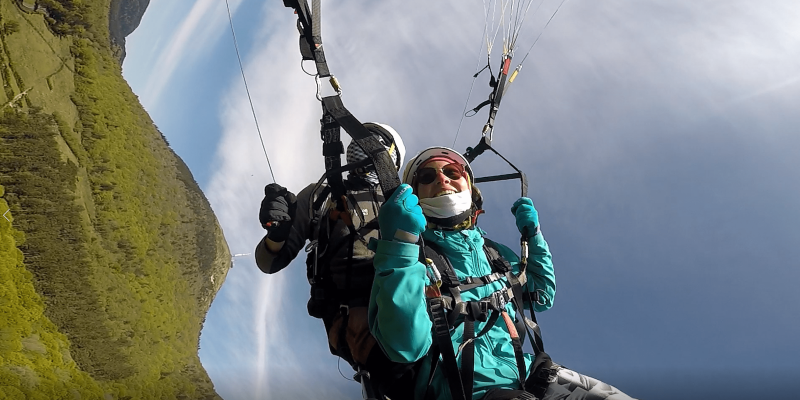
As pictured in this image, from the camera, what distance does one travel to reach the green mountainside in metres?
47.2

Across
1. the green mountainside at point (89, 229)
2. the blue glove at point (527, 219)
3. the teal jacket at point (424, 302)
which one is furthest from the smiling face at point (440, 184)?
the green mountainside at point (89, 229)

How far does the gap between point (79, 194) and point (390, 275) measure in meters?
64.8

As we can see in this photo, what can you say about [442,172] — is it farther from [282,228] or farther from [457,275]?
[282,228]

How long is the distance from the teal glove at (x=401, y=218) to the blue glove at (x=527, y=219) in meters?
1.45

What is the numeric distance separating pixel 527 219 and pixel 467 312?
1.14 metres

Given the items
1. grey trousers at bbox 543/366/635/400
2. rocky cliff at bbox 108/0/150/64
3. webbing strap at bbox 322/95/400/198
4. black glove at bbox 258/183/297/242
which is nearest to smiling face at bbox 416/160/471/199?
webbing strap at bbox 322/95/400/198

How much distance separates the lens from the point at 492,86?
4863 mm

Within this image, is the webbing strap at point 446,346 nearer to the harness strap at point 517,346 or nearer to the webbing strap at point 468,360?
the webbing strap at point 468,360

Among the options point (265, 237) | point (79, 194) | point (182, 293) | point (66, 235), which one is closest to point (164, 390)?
point (182, 293)

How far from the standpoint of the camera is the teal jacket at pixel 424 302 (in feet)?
7.89

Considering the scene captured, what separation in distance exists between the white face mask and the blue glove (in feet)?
2.20

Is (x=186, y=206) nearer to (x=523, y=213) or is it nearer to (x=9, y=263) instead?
(x=9, y=263)

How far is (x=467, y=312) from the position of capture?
283 centimetres

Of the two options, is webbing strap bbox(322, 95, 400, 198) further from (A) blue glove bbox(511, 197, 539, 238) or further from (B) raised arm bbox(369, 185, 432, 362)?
(A) blue glove bbox(511, 197, 539, 238)
